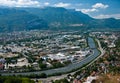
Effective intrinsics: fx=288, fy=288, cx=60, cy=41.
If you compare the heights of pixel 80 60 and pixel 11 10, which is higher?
pixel 11 10

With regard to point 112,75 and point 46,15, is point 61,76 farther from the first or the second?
point 46,15

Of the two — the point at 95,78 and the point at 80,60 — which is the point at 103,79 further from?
the point at 80,60

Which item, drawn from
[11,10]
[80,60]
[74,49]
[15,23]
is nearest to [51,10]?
[11,10]

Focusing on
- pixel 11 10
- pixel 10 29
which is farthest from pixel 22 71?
pixel 11 10

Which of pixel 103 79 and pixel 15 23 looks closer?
pixel 103 79

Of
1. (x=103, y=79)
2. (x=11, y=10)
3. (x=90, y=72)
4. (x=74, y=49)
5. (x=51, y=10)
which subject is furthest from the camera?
(x=51, y=10)

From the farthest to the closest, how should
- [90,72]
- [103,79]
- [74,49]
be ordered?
1. [74,49]
2. [90,72]
3. [103,79]
